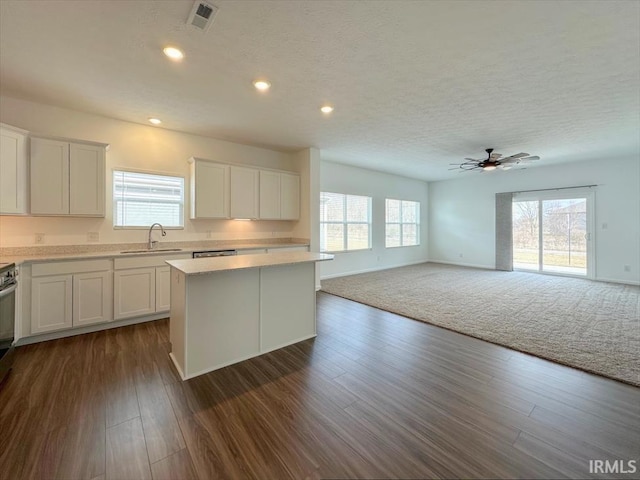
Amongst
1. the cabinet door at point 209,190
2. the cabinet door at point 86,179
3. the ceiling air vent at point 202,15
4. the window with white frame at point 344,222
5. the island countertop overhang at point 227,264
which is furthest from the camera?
the window with white frame at point 344,222

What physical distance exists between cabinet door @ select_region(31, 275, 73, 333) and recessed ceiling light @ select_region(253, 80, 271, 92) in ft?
9.96

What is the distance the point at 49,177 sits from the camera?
3.24 m

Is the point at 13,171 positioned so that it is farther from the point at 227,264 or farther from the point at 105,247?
the point at 227,264

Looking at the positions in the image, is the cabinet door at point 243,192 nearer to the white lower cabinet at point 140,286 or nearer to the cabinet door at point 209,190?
the cabinet door at point 209,190

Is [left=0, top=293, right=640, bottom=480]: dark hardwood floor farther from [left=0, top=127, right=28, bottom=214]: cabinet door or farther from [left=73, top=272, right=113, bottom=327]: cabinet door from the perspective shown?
[left=0, top=127, right=28, bottom=214]: cabinet door

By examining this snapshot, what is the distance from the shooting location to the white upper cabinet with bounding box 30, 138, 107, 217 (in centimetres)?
317

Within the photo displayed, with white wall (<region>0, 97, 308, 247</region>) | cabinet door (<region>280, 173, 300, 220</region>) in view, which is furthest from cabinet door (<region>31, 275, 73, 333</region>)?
cabinet door (<region>280, 173, 300, 220</region>)

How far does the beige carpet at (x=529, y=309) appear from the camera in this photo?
8.99 ft

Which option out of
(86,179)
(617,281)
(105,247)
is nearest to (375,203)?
(617,281)

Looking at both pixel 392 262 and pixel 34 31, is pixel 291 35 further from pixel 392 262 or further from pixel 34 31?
pixel 392 262

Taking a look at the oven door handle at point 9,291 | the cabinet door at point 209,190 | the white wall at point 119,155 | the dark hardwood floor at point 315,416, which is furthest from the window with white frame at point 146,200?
the dark hardwood floor at point 315,416

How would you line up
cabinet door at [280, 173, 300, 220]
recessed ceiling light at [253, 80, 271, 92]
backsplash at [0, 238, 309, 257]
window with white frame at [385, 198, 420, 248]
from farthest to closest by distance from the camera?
window with white frame at [385, 198, 420, 248], cabinet door at [280, 173, 300, 220], backsplash at [0, 238, 309, 257], recessed ceiling light at [253, 80, 271, 92]

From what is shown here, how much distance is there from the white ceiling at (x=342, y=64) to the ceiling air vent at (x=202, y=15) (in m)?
0.06

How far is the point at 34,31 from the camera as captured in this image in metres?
2.12
